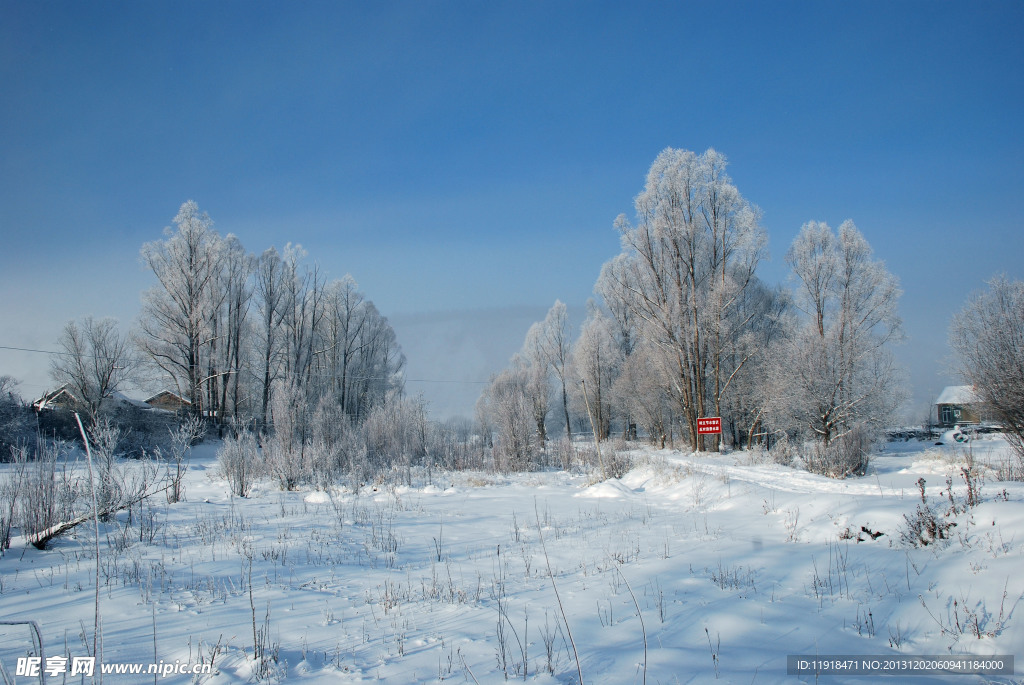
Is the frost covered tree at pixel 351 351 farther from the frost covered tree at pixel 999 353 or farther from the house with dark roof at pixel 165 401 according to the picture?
the frost covered tree at pixel 999 353

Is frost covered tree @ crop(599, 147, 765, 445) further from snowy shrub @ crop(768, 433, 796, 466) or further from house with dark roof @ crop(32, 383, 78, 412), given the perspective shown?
house with dark roof @ crop(32, 383, 78, 412)

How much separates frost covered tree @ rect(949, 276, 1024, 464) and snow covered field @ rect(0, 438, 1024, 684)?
7.67 meters

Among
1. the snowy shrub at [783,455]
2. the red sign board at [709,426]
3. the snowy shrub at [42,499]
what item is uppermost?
the snowy shrub at [42,499]

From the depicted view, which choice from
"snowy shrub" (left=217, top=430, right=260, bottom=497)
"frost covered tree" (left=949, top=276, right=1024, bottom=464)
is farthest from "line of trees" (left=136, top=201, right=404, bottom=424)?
"frost covered tree" (left=949, top=276, right=1024, bottom=464)

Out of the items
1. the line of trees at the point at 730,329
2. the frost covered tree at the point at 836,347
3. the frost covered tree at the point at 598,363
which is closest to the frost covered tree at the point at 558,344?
the frost covered tree at the point at 598,363

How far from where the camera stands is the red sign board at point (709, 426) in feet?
75.3

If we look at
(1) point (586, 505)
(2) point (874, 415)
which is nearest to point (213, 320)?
(1) point (586, 505)

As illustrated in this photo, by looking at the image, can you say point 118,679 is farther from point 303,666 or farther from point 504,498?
point 504,498

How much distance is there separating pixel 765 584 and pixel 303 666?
159 inches

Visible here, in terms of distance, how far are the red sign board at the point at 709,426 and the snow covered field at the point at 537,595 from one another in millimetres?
14999

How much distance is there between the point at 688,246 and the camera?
24672mm

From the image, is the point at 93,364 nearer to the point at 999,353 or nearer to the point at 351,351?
the point at 351,351

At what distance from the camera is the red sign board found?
75.3 ft

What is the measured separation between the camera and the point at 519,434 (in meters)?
20.8
